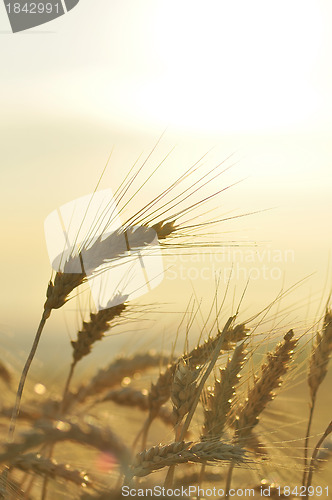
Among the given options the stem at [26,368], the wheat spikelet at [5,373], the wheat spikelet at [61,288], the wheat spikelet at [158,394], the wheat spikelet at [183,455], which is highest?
the wheat spikelet at [61,288]

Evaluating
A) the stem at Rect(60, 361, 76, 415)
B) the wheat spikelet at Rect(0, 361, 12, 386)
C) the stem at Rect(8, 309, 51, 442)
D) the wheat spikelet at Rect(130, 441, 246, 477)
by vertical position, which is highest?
the stem at Rect(8, 309, 51, 442)

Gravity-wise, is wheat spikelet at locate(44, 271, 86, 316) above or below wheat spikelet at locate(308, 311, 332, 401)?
above

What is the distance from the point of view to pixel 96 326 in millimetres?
1006

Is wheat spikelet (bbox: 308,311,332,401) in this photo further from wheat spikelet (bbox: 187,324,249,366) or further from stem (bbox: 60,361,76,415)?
stem (bbox: 60,361,76,415)

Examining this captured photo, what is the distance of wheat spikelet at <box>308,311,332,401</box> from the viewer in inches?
41.1

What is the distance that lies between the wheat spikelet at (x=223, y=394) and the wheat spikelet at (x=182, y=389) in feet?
0.28

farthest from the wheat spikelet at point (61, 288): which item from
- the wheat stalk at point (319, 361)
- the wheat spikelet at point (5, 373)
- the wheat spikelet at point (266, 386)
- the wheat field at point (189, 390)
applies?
the wheat stalk at point (319, 361)

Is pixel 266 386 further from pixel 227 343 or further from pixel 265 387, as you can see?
pixel 227 343

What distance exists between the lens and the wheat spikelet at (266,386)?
3.05 feet

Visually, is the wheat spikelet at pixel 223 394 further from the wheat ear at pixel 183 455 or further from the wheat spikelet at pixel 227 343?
the wheat ear at pixel 183 455

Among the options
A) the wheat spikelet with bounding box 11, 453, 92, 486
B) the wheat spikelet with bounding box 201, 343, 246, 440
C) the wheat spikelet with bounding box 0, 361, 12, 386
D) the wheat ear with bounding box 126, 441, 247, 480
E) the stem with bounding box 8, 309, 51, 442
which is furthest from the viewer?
the wheat spikelet with bounding box 0, 361, 12, 386

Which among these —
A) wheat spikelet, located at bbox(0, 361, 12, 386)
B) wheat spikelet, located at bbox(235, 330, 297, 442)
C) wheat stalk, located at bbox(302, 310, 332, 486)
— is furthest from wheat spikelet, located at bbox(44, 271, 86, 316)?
wheat stalk, located at bbox(302, 310, 332, 486)

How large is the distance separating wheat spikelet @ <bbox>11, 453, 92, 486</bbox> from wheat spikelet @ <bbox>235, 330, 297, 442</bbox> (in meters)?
0.44

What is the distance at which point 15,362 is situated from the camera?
1.10 m
